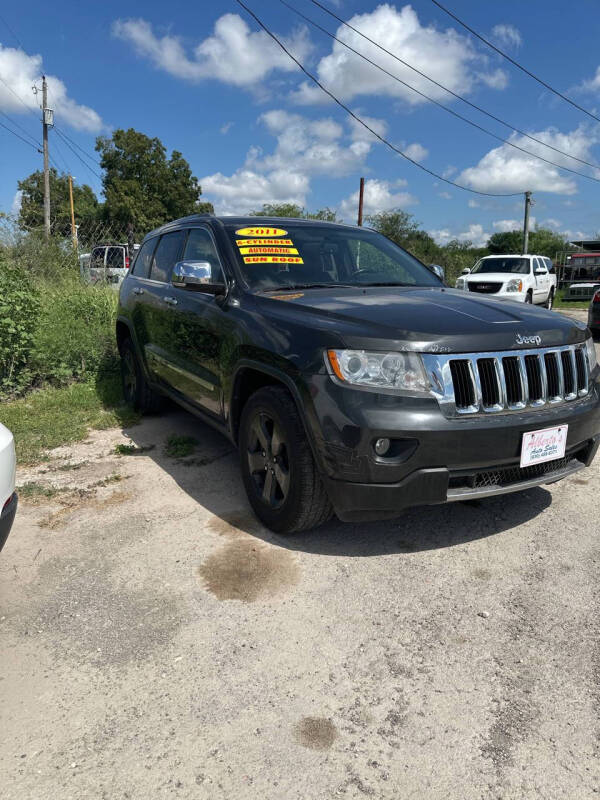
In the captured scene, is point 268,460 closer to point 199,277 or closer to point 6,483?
point 199,277

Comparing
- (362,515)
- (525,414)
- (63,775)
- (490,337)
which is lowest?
(63,775)

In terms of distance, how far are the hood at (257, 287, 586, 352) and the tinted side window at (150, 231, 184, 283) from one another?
5.37ft

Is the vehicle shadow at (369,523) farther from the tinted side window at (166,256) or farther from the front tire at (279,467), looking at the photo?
the tinted side window at (166,256)

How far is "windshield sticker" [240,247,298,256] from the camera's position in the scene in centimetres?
387

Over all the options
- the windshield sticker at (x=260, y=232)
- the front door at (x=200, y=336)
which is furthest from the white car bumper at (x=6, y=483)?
the windshield sticker at (x=260, y=232)

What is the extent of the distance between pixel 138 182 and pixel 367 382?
44.0 meters

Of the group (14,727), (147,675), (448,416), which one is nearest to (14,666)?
(14,727)

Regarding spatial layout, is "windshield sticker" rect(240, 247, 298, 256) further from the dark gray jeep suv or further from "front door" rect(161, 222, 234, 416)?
"front door" rect(161, 222, 234, 416)

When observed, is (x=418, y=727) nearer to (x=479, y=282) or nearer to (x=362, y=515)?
(x=362, y=515)

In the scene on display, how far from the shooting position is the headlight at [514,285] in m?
16.0

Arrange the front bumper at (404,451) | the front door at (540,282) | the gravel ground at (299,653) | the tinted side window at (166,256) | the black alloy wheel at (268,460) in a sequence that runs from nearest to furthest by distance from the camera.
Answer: the gravel ground at (299,653) → the front bumper at (404,451) → the black alloy wheel at (268,460) → the tinted side window at (166,256) → the front door at (540,282)

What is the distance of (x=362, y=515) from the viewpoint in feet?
9.29

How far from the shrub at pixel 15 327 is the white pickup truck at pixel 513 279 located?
35.8 ft

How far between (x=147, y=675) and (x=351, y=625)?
0.83 m
